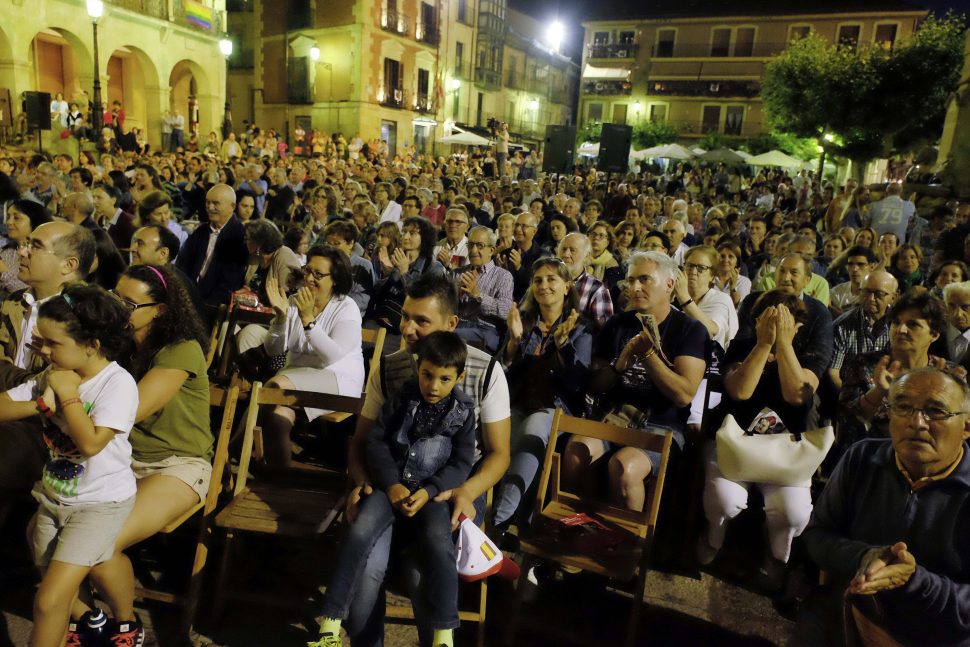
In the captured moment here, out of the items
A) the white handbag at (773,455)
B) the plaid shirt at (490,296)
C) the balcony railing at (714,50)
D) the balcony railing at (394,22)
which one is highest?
the balcony railing at (714,50)

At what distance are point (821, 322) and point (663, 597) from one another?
5.78 feet

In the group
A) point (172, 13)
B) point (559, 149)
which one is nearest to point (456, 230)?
point (559, 149)

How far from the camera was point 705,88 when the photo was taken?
142 feet

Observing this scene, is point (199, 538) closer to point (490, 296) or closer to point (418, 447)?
point (418, 447)

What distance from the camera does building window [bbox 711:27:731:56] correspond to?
42656 millimetres

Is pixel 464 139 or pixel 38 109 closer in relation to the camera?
pixel 38 109

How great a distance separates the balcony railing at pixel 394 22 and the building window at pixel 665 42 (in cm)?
2156

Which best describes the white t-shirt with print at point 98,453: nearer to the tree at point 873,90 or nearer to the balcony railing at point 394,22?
the tree at point 873,90

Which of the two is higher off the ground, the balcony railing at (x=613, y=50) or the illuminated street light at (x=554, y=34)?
the illuminated street light at (x=554, y=34)

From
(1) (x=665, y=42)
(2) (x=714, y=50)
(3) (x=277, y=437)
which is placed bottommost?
→ (3) (x=277, y=437)

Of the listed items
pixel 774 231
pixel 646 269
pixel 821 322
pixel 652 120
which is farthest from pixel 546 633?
pixel 652 120

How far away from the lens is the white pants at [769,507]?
9.75ft

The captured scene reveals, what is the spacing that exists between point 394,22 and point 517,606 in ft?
102

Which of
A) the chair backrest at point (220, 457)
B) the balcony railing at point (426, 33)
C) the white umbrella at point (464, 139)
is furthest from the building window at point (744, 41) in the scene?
the chair backrest at point (220, 457)
